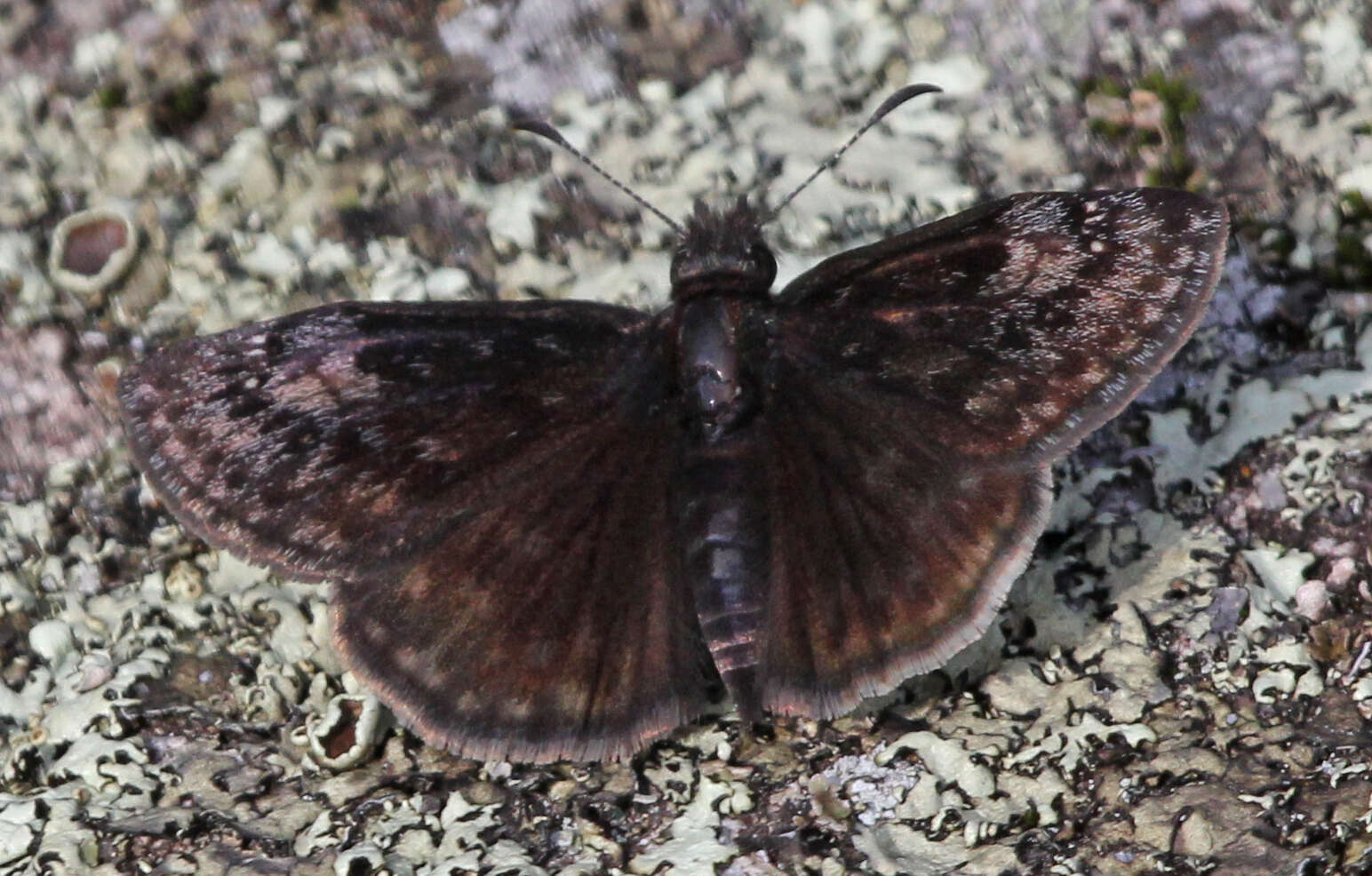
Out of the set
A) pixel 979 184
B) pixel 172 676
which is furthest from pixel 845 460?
pixel 172 676

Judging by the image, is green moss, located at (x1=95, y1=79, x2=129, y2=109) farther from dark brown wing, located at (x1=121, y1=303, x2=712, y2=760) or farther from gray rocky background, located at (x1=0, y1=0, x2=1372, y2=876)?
dark brown wing, located at (x1=121, y1=303, x2=712, y2=760)

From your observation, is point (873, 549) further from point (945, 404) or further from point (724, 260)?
point (724, 260)

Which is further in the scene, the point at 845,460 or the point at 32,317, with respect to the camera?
the point at 32,317

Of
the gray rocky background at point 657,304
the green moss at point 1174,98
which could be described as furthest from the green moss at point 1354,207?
the green moss at point 1174,98

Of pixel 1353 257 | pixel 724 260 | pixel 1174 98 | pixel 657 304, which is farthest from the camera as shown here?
pixel 1174 98

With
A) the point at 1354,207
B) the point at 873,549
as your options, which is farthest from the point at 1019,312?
the point at 1354,207

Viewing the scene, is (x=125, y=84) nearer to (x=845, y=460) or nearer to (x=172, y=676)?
(x=172, y=676)
